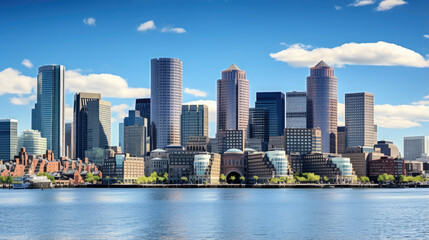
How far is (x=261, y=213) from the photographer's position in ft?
400

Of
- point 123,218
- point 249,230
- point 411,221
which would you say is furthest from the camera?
point 123,218

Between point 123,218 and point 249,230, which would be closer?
point 249,230

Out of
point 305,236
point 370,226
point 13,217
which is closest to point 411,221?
point 370,226

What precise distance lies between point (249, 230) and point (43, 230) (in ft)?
90.1

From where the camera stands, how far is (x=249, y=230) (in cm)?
9375

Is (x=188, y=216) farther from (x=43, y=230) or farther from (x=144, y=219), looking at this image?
(x=43, y=230)

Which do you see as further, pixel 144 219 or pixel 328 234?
pixel 144 219

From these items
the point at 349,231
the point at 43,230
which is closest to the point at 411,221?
the point at 349,231

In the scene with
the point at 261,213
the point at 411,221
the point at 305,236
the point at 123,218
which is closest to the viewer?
the point at 305,236

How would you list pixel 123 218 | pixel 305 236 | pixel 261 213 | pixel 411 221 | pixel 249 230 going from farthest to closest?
pixel 261 213, pixel 123 218, pixel 411 221, pixel 249 230, pixel 305 236

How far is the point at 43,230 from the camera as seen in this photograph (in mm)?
94438

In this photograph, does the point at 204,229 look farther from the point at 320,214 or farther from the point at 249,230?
the point at 320,214

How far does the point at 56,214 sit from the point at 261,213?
116ft

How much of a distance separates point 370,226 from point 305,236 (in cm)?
1505
